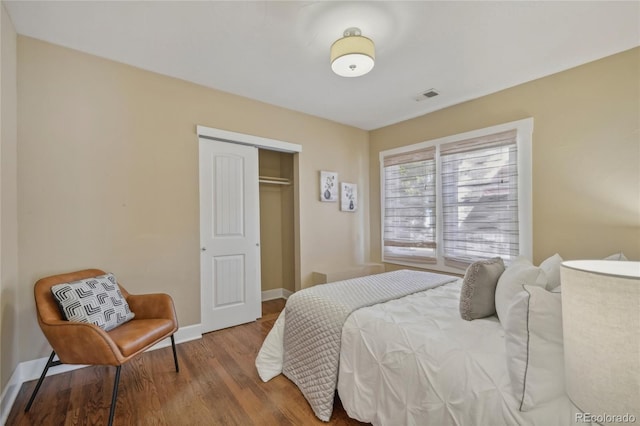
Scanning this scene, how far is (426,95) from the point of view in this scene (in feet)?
10.5

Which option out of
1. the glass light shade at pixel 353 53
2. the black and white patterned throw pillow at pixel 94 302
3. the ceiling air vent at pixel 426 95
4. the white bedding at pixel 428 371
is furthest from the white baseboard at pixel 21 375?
the ceiling air vent at pixel 426 95

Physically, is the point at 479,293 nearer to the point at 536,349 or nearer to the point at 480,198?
the point at 536,349

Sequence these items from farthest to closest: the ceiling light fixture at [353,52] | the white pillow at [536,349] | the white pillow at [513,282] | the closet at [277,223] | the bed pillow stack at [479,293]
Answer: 1. the closet at [277,223]
2. the ceiling light fixture at [353,52]
3. the bed pillow stack at [479,293]
4. the white pillow at [513,282]
5. the white pillow at [536,349]

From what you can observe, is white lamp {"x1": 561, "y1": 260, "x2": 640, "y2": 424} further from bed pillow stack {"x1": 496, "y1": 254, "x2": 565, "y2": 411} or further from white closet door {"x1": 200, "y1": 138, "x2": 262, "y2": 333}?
white closet door {"x1": 200, "y1": 138, "x2": 262, "y2": 333}

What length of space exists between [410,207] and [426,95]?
1.47m

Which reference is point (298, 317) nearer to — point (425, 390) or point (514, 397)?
point (425, 390)

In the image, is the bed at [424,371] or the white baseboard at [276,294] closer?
the bed at [424,371]

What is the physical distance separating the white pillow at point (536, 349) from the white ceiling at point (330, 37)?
1893 millimetres

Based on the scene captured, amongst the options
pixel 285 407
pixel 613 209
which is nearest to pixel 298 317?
pixel 285 407

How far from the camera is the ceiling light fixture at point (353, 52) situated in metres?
2.00

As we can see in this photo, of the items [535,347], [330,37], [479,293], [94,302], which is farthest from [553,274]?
[94,302]

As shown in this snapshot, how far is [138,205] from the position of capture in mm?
2576

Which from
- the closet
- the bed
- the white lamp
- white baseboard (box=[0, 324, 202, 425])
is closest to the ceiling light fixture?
the bed

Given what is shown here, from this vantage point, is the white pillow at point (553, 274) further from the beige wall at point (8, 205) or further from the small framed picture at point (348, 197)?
the beige wall at point (8, 205)
